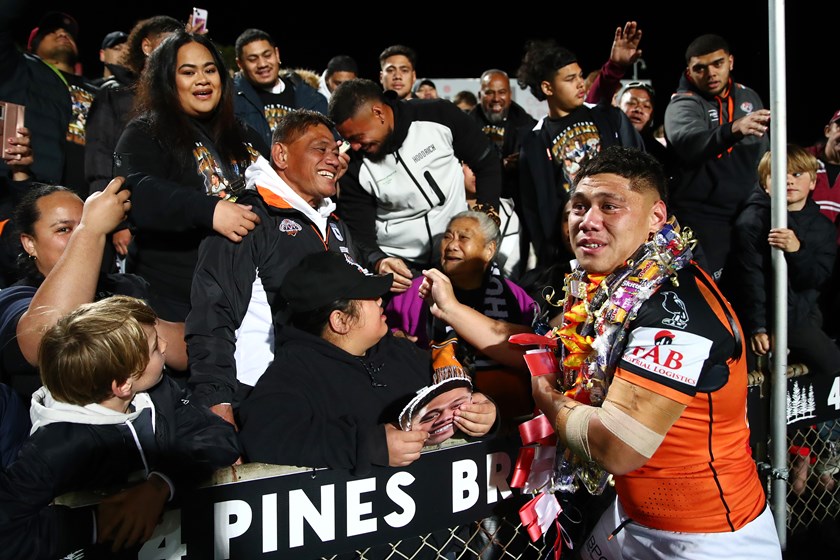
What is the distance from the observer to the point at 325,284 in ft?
8.32

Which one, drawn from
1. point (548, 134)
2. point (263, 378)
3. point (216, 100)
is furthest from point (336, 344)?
point (548, 134)

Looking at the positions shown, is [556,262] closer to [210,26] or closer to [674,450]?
[674,450]

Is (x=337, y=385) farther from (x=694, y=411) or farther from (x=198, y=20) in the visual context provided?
(x=198, y=20)

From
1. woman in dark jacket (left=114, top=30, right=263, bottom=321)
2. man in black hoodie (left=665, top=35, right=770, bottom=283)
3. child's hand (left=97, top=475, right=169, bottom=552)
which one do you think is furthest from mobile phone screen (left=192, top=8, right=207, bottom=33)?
child's hand (left=97, top=475, right=169, bottom=552)

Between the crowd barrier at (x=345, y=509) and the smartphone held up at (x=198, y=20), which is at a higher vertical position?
the smartphone held up at (x=198, y=20)

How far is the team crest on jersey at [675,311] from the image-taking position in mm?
1945

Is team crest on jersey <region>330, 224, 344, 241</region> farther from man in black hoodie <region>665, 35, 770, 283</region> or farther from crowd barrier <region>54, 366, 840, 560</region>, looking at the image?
man in black hoodie <region>665, 35, 770, 283</region>

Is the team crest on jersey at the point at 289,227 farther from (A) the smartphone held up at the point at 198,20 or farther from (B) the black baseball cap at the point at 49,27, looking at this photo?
(B) the black baseball cap at the point at 49,27

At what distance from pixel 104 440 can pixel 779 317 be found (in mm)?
2520

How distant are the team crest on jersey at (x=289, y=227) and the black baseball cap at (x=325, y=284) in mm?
281

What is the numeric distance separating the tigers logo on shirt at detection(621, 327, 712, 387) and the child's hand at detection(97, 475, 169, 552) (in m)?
1.26

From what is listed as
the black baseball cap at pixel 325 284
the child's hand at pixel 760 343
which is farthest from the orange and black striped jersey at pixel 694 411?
the child's hand at pixel 760 343

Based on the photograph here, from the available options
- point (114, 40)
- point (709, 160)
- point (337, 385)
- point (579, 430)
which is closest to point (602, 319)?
point (579, 430)

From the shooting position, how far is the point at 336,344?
102 inches
